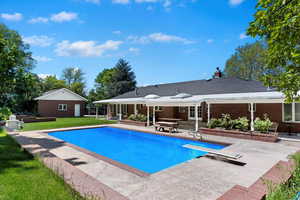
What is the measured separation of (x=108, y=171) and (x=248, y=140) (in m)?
9.33

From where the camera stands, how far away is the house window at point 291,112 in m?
11.9

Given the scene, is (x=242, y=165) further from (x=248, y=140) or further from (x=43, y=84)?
(x=43, y=84)

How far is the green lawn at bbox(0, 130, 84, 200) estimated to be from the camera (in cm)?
363

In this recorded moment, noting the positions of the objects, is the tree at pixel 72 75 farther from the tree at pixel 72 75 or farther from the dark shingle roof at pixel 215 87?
the dark shingle roof at pixel 215 87

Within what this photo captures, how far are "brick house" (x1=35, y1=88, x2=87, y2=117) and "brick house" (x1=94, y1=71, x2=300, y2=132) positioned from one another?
1200 cm

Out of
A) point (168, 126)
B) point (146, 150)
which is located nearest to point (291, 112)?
point (168, 126)

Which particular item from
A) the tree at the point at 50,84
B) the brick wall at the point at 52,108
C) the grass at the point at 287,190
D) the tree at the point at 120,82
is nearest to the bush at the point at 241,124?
the grass at the point at 287,190

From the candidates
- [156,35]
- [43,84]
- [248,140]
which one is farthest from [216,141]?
[43,84]

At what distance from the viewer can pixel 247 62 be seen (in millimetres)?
39312

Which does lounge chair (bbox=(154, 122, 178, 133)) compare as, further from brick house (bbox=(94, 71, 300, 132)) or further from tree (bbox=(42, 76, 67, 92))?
tree (bbox=(42, 76, 67, 92))

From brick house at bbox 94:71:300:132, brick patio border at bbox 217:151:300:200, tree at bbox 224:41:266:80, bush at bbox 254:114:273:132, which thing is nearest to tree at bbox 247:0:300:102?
brick patio border at bbox 217:151:300:200

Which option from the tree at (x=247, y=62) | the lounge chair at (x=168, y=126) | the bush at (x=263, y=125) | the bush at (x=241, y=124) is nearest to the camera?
the bush at (x=263, y=125)

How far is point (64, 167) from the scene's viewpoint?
213 inches

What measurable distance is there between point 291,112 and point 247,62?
31.8 m
